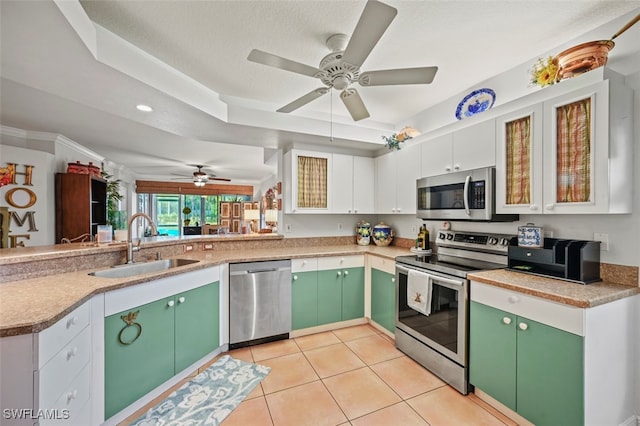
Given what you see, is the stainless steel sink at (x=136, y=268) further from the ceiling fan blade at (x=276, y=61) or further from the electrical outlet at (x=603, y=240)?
the electrical outlet at (x=603, y=240)

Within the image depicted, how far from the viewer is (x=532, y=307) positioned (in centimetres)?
163

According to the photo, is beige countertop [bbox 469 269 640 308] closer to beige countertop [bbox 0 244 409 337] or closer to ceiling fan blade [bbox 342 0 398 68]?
ceiling fan blade [bbox 342 0 398 68]

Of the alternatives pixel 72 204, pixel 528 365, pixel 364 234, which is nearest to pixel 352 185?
pixel 364 234

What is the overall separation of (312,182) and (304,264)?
3.47 feet

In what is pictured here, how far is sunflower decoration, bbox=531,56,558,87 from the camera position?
6.10 ft

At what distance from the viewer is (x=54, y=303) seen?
1.33m

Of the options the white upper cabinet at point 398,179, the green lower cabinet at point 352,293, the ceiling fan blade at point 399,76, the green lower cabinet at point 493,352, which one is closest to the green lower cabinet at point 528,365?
the green lower cabinet at point 493,352

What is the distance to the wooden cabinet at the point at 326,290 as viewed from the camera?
294 centimetres

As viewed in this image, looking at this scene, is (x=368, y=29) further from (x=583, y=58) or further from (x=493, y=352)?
(x=493, y=352)

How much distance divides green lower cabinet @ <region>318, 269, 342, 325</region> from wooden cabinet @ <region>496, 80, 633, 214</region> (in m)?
1.77

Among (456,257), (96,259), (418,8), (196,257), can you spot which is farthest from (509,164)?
(96,259)

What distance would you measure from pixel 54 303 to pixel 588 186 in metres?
3.01

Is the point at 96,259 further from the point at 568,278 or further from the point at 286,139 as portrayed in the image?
the point at 568,278

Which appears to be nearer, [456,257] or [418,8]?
[418,8]
